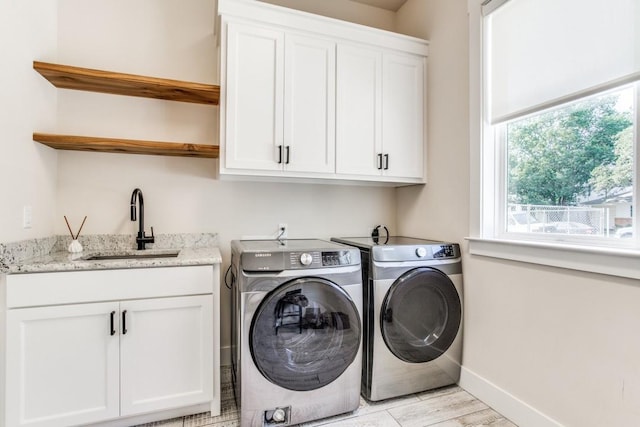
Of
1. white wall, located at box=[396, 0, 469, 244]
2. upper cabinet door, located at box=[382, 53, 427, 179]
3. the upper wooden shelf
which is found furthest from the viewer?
upper cabinet door, located at box=[382, 53, 427, 179]

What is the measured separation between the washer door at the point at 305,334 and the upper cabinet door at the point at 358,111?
0.90 meters

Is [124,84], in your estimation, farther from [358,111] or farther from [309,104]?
[358,111]

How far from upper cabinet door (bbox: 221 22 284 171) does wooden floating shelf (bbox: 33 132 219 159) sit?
7.8 inches

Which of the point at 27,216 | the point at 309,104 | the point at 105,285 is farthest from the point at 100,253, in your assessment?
the point at 309,104

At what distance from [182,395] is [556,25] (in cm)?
270

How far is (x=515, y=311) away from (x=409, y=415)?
83 cm

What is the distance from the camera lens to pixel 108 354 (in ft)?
5.11

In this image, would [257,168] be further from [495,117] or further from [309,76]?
[495,117]

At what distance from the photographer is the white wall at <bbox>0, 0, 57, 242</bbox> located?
1.52 metres

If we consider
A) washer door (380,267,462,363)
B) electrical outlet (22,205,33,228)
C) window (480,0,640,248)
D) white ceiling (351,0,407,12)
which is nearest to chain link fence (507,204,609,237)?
window (480,0,640,248)

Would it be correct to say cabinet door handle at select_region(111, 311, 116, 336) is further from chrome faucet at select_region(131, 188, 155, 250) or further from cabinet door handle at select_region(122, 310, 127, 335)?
chrome faucet at select_region(131, 188, 155, 250)

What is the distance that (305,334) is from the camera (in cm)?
165

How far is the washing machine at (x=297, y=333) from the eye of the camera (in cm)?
157

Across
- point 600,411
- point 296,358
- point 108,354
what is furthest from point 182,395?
point 600,411
